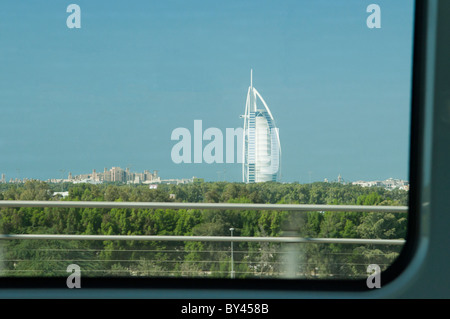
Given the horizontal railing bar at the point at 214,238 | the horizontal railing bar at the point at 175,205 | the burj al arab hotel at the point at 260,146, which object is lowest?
the horizontal railing bar at the point at 214,238

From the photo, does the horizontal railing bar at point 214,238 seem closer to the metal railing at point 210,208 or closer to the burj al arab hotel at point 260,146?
the metal railing at point 210,208

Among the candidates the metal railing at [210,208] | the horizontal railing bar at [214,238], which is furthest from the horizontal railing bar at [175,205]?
the horizontal railing bar at [214,238]

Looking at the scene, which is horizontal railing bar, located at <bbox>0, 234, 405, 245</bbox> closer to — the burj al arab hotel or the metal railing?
the metal railing

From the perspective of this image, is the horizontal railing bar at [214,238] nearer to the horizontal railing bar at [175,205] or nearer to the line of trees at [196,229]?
the line of trees at [196,229]

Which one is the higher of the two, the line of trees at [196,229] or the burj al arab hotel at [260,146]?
the burj al arab hotel at [260,146]

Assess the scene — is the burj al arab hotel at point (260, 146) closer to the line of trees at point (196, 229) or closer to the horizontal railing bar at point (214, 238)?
the line of trees at point (196, 229)

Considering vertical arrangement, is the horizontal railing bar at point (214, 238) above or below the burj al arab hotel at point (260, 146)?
below
